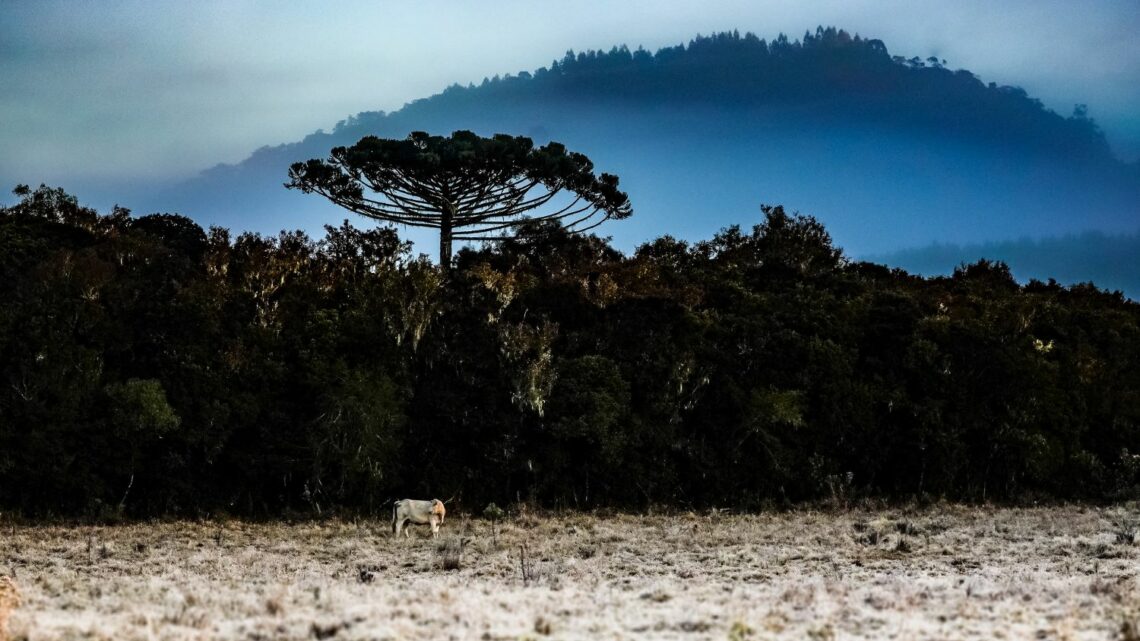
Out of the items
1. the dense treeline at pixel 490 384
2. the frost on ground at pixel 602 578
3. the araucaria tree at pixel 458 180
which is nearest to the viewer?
the frost on ground at pixel 602 578

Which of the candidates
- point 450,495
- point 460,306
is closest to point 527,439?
point 450,495

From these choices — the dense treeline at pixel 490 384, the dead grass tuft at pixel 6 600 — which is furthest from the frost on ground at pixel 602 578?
the dense treeline at pixel 490 384

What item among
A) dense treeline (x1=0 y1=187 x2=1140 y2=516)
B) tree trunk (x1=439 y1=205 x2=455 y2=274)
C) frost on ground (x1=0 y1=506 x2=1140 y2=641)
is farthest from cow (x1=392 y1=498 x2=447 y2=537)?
tree trunk (x1=439 y1=205 x2=455 y2=274)

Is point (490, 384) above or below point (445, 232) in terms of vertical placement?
below

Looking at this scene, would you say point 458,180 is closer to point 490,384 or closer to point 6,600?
point 490,384

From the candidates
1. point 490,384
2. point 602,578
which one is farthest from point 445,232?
point 602,578

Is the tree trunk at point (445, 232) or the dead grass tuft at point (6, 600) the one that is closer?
the dead grass tuft at point (6, 600)

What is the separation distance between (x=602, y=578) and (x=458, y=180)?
64.6 ft

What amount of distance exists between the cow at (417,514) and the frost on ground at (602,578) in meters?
0.30

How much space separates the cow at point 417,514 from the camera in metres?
16.5

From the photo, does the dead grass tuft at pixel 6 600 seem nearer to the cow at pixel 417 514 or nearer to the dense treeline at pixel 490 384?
the cow at pixel 417 514

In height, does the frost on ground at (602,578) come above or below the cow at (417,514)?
below

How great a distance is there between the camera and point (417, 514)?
1662cm

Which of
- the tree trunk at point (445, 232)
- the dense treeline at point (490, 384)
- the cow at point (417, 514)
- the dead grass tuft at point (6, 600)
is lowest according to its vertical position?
the dead grass tuft at point (6, 600)
